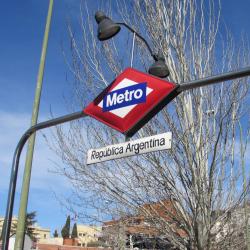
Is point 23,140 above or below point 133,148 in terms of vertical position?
above

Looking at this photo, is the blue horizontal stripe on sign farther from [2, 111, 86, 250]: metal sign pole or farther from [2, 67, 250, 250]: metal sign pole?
[2, 111, 86, 250]: metal sign pole

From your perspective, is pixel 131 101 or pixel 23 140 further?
pixel 23 140

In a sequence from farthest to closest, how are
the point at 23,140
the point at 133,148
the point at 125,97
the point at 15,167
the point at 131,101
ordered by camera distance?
the point at 23,140, the point at 15,167, the point at 125,97, the point at 131,101, the point at 133,148

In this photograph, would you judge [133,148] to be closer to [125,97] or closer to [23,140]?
[125,97]

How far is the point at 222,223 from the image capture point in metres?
9.45

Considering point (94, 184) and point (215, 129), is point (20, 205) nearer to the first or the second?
point (94, 184)

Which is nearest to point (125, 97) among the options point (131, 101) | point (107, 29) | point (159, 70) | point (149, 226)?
point (131, 101)

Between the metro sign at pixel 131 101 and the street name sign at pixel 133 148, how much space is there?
169mm

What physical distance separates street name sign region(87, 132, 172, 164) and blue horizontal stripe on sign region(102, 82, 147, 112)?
45 cm

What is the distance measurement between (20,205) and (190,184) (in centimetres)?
368

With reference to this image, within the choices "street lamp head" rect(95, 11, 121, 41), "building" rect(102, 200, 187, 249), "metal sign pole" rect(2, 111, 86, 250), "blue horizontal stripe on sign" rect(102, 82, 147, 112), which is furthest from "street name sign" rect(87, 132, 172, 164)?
"building" rect(102, 200, 187, 249)

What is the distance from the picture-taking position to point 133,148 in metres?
4.65

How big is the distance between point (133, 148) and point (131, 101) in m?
0.54

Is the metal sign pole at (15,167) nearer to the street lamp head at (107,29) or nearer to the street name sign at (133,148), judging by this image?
the street name sign at (133,148)
